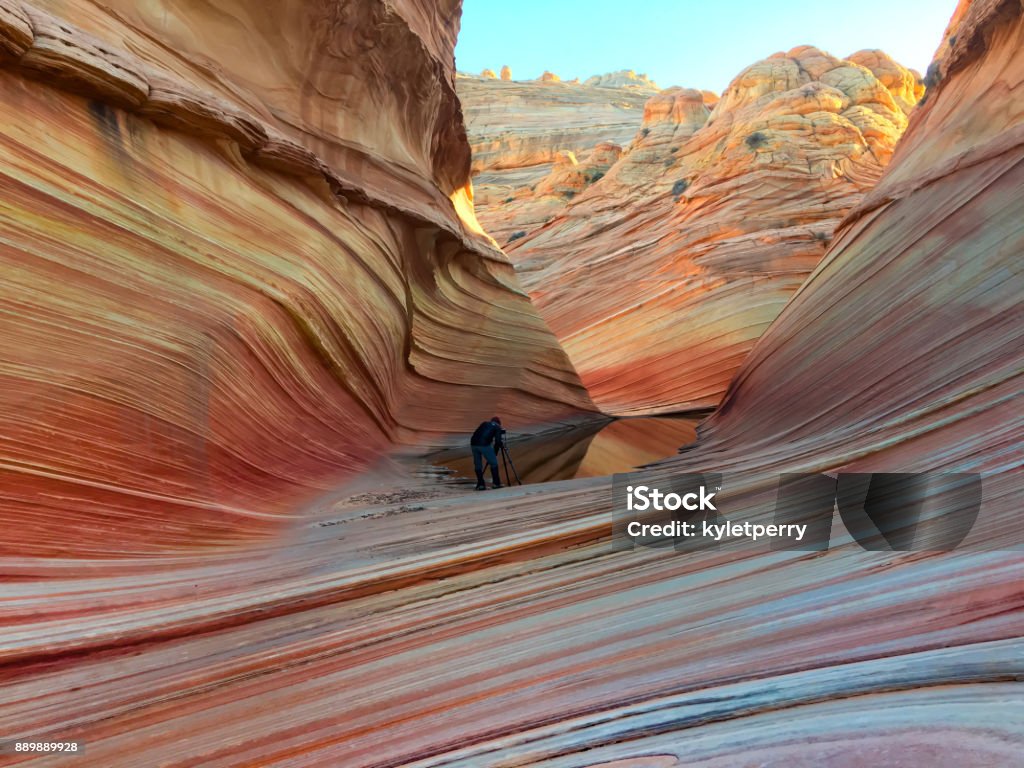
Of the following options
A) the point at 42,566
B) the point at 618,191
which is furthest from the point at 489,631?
the point at 618,191

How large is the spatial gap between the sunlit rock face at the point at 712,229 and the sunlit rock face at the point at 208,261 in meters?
5.47

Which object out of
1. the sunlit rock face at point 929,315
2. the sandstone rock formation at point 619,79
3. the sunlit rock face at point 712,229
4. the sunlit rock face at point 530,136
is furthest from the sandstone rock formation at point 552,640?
the sandstone rock formation at point 619,79

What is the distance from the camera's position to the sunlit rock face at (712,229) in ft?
38.6

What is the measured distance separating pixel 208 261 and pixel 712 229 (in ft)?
37.6

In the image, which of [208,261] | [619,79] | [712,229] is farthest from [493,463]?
[619,79]

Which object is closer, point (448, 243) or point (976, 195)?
point (976, 195)

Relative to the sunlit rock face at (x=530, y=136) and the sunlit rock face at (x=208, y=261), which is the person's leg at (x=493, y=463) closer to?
the sunlit rock face at (x=208, y=261)

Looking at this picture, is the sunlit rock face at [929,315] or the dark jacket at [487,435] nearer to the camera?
the sunlit rock face at [929,315]

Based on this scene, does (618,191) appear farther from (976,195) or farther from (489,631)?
(489,631)

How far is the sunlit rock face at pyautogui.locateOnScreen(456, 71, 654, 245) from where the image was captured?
22203 mm

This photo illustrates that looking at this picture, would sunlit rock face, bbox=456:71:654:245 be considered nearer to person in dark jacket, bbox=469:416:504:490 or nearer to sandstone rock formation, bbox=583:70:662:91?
person in dark jacket, bbox=469:416:504:490

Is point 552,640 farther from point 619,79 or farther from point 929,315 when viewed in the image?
point 619,79

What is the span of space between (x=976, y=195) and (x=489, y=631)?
17.8 feet

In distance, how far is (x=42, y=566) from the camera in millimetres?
2650
